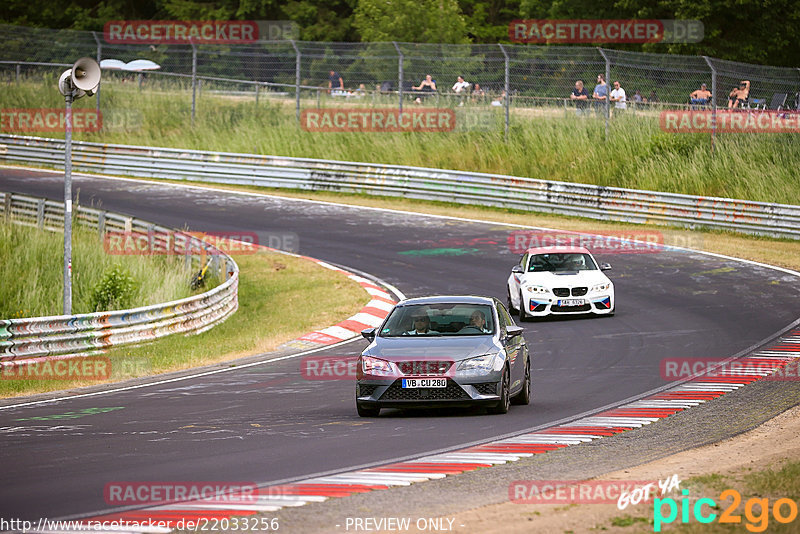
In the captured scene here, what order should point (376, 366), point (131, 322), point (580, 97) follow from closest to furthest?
point (376, 366) < point (131, 322) < point (580, 97)

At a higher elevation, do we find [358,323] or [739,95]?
[739,95]

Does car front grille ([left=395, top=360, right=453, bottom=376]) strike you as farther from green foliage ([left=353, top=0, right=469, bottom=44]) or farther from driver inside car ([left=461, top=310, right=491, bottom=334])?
green foliage ([left=353, top=0, right=469, bottom=44])

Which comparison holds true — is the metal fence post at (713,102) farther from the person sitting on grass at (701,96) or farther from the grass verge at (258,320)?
the grass verge at (258,320)

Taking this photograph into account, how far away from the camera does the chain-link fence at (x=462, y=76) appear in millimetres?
32750

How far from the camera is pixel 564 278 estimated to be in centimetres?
2103

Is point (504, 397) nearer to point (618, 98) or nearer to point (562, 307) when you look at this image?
point (562, 307)

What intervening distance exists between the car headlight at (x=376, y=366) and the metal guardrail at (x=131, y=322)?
22.4 feet

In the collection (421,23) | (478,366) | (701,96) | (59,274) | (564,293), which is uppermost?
(421,23)

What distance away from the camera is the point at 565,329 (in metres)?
20.1

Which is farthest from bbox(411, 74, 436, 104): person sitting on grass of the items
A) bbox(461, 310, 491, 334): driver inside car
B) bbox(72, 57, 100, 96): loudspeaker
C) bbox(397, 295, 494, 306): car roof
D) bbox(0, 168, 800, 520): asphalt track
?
bbox(461, 310, 491, 334): driver inside car

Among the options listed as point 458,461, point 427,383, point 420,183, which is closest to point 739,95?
point 420,183

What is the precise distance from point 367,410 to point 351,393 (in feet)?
6.72

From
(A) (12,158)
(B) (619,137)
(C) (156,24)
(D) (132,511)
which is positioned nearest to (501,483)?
(D) (132,511)

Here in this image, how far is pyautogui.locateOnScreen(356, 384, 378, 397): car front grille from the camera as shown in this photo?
1252cm
